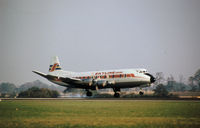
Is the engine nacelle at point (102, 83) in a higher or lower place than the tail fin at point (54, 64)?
lower

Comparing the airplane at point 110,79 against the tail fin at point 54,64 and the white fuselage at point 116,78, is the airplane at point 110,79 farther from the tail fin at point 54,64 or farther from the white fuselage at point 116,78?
the tail fin at point 54,64

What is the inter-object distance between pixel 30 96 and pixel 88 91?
1134 inches

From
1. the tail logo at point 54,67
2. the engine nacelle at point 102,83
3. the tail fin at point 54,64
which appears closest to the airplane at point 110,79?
Answer: the engine nacelle at point 102,83

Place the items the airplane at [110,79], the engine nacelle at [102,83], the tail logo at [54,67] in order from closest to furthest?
1. the airplane at [110,79]
2. the engine nacelle at [102,83]
3. the tail logo at [54,67]

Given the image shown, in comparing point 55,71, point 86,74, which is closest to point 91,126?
point 86,74

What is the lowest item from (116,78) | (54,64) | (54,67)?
(116,78)

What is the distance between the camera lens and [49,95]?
8700 cm

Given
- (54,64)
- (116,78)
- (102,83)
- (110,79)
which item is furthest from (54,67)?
(116,78)

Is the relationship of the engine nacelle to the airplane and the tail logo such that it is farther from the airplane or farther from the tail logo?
the tail logo

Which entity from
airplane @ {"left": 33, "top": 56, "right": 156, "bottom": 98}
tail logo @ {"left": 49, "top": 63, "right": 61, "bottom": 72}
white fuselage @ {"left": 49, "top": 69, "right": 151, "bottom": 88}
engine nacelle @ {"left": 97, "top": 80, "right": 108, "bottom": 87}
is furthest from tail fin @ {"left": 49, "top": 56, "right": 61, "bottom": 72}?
engine nacelle @ {"left": 97, "top": 80, "right": 108, "bottom": 87}

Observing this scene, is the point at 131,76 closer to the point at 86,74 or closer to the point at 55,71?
the point at 86,74

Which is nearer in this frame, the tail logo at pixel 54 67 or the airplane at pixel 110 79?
the airplane at pixel 110 79

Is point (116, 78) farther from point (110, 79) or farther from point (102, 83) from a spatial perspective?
point (102, 83)

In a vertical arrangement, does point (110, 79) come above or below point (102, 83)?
above
